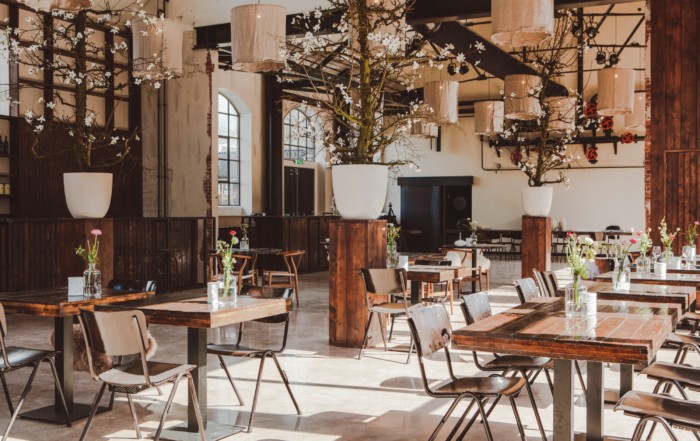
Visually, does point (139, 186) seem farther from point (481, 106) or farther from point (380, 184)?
point (380, 184)

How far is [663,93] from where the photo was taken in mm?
9461

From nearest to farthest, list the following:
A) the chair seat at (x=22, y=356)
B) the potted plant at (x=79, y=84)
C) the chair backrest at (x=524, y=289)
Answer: the chair seat at (x=22, y=356) → the chair backrest at (x=524, y=289) → the potted plant at (x=79, y=84)

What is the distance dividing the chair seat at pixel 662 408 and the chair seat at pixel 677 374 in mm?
395

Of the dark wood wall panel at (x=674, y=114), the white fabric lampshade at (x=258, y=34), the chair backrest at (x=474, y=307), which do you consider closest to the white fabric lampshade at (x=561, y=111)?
the dark wood wall panel at (x=674, y=114)

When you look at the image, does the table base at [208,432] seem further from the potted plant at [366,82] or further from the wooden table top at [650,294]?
the potted plant at [366,82]

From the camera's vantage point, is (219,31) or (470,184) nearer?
(219,31)

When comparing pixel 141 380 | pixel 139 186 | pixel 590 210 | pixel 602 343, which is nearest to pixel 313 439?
pixel 141 380

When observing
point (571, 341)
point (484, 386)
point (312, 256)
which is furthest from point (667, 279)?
point (312, 256)

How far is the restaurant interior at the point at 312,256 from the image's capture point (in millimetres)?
4000

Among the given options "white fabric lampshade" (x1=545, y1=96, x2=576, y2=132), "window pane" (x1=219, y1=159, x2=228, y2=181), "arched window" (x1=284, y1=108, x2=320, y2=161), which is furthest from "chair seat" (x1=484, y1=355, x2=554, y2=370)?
"arched window" (x1=284, y1=108, x2=320, y2=161)

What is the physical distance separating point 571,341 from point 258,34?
4.49 m

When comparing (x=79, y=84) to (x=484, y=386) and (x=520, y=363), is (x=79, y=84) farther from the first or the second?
(x=484, y=386)

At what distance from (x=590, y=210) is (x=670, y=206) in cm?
1144

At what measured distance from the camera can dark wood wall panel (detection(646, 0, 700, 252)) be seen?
9312mm
